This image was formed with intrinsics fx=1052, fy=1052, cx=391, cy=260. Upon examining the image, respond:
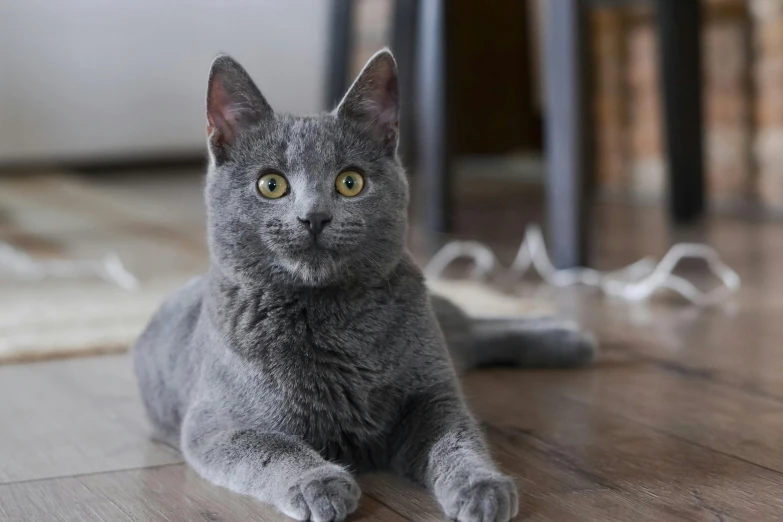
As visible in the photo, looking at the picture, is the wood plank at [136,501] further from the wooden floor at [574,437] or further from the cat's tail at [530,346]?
the cat's tail at [530,346]

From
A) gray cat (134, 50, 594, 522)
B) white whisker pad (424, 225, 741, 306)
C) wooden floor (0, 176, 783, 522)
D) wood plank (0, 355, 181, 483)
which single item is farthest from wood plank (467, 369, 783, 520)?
white whisker pad (424, 225, 741, 306)

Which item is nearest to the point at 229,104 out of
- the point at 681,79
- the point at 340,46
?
the point at 681,79

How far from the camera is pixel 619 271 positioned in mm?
2211

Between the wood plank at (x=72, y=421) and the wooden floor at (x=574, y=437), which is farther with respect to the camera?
the wood plank at (x=72, y=421)

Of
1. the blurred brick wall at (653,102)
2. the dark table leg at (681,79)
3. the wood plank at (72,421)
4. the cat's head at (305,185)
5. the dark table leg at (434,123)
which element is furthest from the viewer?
the blurred brick wall at (653,102)

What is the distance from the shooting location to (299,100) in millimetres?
4766

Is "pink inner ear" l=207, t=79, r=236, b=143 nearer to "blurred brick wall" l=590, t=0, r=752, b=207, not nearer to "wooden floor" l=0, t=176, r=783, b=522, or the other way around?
"wooden floor" l=0, t=176, r=783, b=522

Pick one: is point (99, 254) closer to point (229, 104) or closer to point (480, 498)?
point (229, 104)

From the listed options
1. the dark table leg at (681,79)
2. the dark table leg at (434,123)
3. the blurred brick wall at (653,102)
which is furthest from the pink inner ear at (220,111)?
the blurred brick wall at (653,102)

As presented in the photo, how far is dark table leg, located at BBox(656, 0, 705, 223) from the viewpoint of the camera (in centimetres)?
271

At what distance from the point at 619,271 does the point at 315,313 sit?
1280 mm

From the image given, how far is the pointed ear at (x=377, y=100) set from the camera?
3.60ft

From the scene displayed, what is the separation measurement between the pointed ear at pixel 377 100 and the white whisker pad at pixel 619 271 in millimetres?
Answer: 1007

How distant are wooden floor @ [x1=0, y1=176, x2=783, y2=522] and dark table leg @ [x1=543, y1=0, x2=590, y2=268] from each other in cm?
30
